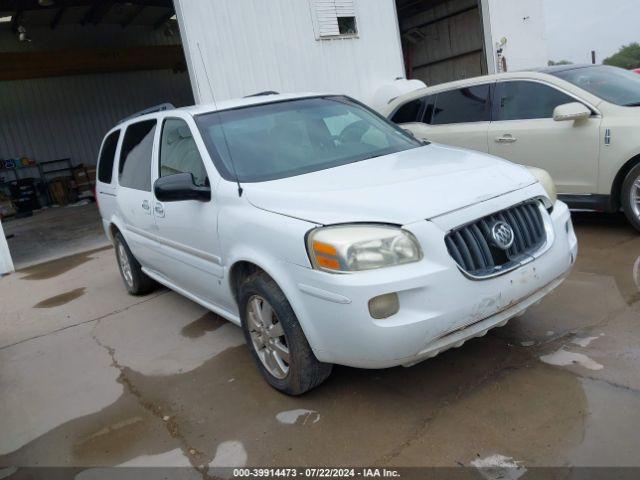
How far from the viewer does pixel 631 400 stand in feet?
8.43

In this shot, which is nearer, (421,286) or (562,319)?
(421,286)

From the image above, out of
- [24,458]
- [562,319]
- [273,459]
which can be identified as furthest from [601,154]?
[24,458]

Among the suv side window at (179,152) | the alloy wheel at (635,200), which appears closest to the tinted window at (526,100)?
the alloy wheel at (635,200)

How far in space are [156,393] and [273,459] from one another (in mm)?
1174

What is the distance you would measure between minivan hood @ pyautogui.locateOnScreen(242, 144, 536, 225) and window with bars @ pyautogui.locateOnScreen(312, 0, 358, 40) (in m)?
6.35

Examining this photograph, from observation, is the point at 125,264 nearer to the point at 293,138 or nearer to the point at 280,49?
the point at 293,138

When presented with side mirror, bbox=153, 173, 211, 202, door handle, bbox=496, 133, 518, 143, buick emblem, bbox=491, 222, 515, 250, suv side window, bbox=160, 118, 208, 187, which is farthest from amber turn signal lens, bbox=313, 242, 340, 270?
door handle, bbox=496, 133, 518, 143

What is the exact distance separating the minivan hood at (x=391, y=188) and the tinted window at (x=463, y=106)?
2.83 m

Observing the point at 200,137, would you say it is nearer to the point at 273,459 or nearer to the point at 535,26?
the point at 273,459

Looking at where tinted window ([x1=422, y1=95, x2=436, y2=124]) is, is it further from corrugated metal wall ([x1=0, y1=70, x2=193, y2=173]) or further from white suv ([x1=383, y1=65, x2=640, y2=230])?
corrugated metal wall ([x1=0, y1=70, x2=193, y2=173])

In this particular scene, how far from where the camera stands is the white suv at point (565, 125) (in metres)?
4.87

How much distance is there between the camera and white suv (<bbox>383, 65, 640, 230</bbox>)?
16.0 feet

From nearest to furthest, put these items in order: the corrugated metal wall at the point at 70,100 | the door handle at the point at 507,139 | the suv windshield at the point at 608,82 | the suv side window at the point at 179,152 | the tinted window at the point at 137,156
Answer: the suv side window at the point at 179,152
the tinted window at the point at 137,156
the suv windshield at the point at 608,82
the door handle at the point at 507,139
the corrugated metal wall at the point at 70,100

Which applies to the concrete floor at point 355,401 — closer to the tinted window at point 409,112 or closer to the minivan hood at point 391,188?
the minivan hood at point 391,188
